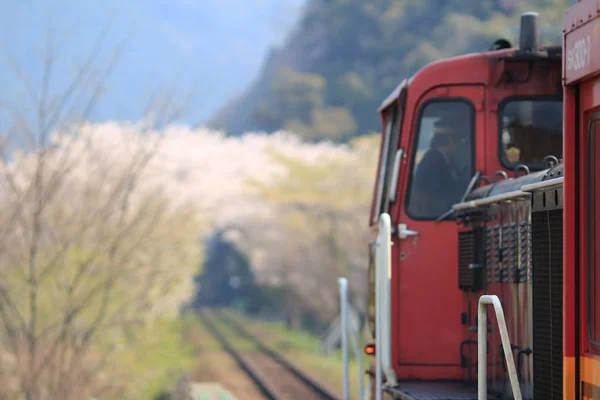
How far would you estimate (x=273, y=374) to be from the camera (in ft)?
79.6

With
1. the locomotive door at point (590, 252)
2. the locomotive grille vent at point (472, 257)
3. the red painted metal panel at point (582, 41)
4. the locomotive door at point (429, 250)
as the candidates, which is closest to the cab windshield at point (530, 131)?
the locomotive door at point (429, 250)

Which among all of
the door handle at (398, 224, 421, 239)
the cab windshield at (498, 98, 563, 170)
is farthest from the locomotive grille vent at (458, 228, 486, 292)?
the cab windshield at (498, 98, 563, 170)

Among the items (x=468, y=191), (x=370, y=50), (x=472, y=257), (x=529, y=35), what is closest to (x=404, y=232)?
(x=468, y=191)

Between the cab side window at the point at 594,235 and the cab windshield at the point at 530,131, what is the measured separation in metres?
3.19

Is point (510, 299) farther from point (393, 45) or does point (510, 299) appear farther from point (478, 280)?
point (393, 45)

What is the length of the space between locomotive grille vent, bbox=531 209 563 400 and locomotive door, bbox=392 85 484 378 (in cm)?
238

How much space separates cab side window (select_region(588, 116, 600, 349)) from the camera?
353cm

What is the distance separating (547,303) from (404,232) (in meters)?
2.61

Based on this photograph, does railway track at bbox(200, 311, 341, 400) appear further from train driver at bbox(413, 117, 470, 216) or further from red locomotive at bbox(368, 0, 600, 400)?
train driver at bbox(413, 117, 470, 216)

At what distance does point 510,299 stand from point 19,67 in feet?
28.2

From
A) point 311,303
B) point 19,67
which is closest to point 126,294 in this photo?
point 19,67

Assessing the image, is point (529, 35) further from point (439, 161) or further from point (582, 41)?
point (582, 41)

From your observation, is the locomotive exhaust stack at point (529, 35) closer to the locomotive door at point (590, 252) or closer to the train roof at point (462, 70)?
the train roof at point (462, 70)

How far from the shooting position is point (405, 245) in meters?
7.07
